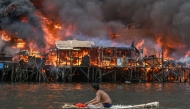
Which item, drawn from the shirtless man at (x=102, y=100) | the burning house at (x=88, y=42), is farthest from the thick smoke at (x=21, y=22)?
the shirtless man at (x=102, y=100)

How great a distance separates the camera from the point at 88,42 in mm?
69000

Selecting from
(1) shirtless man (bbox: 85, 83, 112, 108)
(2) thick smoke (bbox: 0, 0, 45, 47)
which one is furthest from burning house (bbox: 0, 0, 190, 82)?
(1) shirtless man (bbox: 85, 83, 112, 108)

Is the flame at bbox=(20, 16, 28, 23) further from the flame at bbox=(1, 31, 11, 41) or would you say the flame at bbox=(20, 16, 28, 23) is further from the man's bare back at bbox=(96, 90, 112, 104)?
the man's bare back at bbox=(96, 90, 112, 104)

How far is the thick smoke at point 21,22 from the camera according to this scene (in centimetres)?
7688

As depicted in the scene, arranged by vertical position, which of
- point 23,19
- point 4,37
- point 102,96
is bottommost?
point 102,96

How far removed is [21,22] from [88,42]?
16.5 metres

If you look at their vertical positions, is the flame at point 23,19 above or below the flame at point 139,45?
above

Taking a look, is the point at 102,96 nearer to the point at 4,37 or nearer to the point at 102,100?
the point at 102,100

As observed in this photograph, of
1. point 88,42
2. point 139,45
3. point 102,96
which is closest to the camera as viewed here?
point 102,96

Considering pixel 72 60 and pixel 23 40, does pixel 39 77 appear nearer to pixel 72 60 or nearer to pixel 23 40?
pixel 72 60

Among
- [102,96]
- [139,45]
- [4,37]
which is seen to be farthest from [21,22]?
[102,96]

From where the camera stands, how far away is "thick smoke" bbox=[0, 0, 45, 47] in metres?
76.9

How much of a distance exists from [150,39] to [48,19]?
2217 cm

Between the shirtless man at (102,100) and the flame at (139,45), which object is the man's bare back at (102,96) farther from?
the flame at (139,45)
